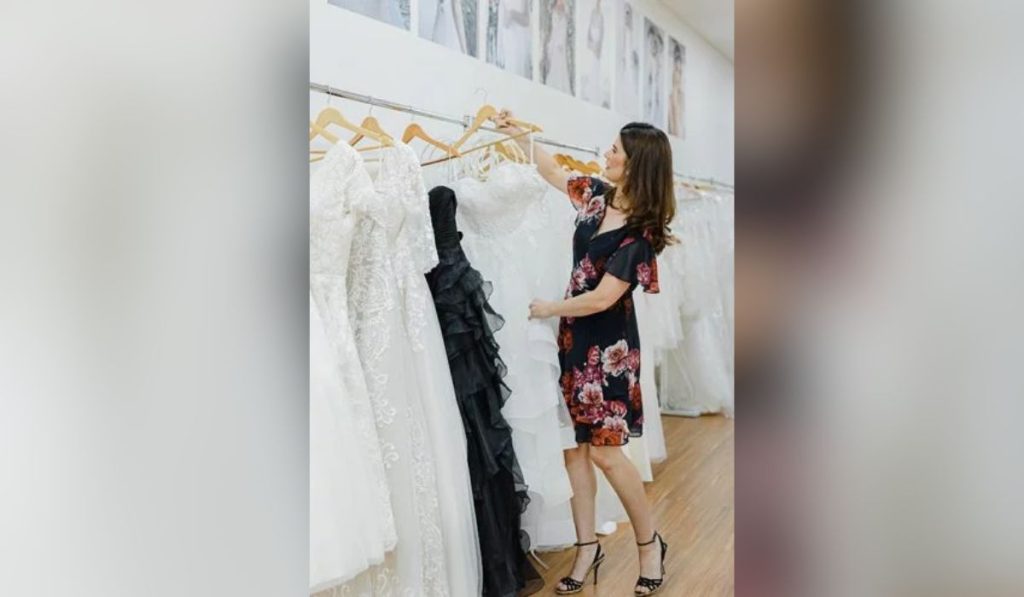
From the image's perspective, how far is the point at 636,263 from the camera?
0.92m

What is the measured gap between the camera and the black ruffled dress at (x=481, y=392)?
3.39 feet

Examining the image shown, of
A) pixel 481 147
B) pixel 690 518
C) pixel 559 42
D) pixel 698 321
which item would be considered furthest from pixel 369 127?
pixel 690 518

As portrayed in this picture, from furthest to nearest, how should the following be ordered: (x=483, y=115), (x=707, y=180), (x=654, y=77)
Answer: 1. (x=483, y=115)
2. (x=654, y=77)
3. (x=707, y=180)

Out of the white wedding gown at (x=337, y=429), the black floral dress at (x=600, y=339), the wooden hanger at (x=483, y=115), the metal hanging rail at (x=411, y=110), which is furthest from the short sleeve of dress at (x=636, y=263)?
the white wedding gown at (x=337, y=429)

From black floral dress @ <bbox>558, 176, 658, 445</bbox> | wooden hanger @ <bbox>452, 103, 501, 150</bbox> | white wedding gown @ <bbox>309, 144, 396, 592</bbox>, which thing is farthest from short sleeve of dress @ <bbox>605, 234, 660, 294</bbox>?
white wedding gown @ <bbox>309, 144, 396, 592</bbox>

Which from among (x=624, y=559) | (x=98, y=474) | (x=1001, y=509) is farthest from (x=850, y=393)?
(x=98, y=474)

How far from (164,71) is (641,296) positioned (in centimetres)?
55

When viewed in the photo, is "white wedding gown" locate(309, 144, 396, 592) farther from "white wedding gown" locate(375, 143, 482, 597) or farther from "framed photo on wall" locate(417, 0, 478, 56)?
"framed photo on wall" locate(417, 0, 478, 56)

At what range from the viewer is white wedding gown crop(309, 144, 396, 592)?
0.96 metres

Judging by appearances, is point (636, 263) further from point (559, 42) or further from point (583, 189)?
point (559, 42)

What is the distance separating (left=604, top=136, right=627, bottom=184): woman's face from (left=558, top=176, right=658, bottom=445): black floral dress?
0.6 inches

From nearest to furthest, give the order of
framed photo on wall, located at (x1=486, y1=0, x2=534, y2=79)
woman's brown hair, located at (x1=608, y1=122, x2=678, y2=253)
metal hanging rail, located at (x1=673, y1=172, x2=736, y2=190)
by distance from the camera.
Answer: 1. metal hanging rail, located at (x1=673, y1=172, x2=736, y2=190)
2. woman's brown hair, located at (x1=608, y1=122, x2=678, y2=253)
3. framed photo on wall, located at (x1=486, y1=0, x2=534, y2=79)

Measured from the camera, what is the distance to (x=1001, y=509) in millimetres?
435

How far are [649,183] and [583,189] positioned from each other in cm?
9
